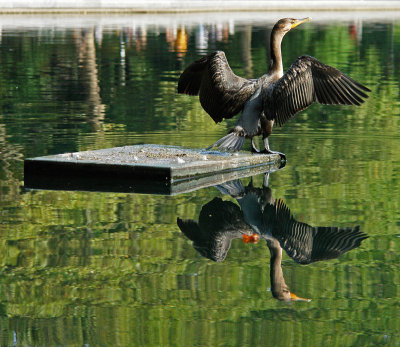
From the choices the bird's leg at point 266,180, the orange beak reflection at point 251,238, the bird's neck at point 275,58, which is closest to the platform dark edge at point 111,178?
the bird's leg at point 266,180

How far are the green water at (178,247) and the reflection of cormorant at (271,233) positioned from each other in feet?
0.32

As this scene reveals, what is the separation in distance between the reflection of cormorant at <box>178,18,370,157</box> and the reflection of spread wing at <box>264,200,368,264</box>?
253 cm

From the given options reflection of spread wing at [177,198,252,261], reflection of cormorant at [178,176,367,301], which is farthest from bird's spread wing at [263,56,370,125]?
reflection of spread wing at [177,198,252,261]

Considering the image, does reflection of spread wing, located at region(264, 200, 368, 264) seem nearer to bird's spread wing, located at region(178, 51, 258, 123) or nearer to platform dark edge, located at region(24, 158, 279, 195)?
platform dark edge, located at region(24, 158, 279, 195)

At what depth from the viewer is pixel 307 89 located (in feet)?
39.7

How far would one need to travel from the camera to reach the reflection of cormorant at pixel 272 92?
12.1m

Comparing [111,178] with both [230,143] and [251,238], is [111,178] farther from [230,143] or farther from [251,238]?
[251,238]

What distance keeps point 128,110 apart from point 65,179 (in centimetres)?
741

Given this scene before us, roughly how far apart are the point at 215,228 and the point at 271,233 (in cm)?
54

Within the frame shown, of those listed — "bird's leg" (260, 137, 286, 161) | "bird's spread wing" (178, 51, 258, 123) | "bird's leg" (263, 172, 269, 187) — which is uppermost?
"bird's spread wing" (178, 51, 258, 123)

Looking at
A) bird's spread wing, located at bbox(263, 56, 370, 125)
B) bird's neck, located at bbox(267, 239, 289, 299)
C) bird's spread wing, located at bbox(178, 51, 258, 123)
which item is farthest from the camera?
bird's spread wing, located at bbox(178, 51, 258, 123)

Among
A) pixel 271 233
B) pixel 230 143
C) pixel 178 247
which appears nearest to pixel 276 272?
pixel 178 247

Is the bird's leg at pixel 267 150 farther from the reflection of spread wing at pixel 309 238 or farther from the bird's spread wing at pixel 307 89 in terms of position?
the reflection of spread wing at pixel 309 238

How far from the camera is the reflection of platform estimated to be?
36.8 ft
